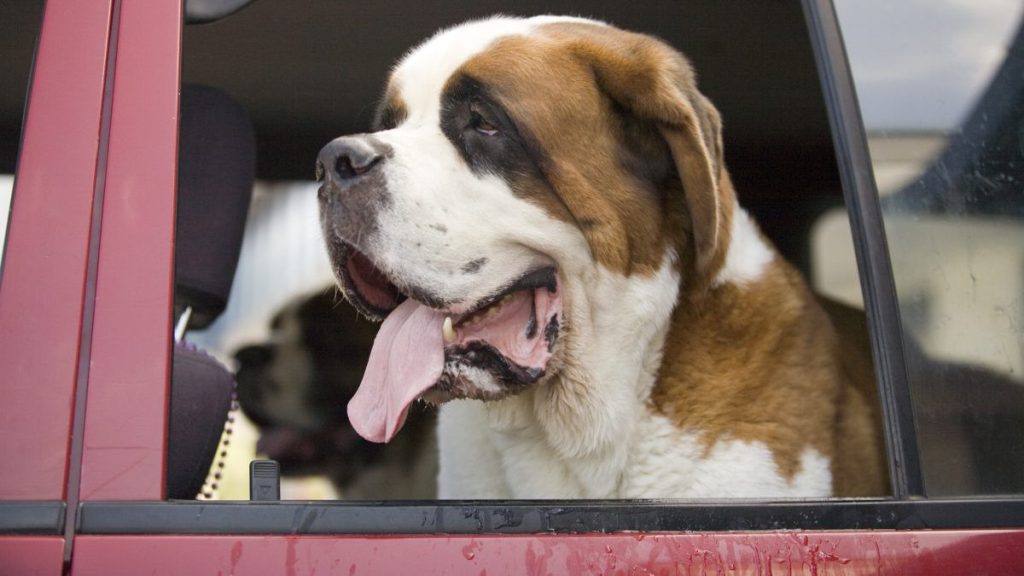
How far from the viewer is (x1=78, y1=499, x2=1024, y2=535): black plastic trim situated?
1.34m

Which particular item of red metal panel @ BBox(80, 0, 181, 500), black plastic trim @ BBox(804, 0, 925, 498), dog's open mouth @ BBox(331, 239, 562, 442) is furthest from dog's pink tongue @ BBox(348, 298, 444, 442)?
black plastic trim @ BBox(804, 0, 925, 498)

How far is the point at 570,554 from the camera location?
54.2 inches

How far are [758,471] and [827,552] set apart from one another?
2.23 ft

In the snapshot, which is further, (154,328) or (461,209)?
(461,209)

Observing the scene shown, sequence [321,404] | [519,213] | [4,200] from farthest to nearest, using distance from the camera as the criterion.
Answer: [321,404] → [519,213] → [4,200]

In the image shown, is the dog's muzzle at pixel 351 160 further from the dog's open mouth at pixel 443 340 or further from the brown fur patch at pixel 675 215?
the brown fur patch at pixel 675 215

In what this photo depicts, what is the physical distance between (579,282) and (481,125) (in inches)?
14.4

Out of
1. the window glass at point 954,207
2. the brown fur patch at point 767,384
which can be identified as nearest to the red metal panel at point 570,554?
the window glass at point 954,207

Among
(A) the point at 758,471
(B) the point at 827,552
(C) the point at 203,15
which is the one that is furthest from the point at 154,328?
(A) the point at 758,471

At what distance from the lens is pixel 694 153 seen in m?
2.12

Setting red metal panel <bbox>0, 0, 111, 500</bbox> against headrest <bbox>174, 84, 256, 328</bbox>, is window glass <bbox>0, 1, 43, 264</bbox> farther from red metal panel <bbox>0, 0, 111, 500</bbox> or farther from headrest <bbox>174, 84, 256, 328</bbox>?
headrest <bbox>174, 84, 256, 328</bbox>

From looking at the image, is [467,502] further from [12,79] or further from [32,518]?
[12,79]

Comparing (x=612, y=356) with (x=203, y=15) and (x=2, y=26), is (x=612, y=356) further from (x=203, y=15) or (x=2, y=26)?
(x=2, y=26)

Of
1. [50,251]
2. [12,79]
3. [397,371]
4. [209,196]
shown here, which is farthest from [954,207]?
[12,79]
